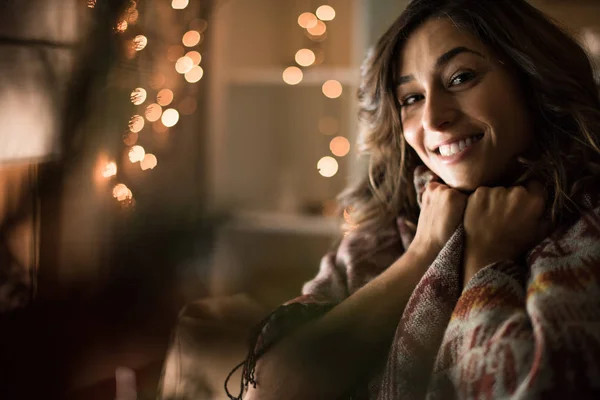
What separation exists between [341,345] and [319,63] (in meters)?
1.53

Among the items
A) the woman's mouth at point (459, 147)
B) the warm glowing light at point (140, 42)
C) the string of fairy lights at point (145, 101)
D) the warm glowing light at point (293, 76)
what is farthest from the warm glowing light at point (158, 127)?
the warm glowing light at point (293, 76)

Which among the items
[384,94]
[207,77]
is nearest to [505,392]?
[384,94]

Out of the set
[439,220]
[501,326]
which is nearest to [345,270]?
[439,220]

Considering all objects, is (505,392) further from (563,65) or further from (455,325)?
(563,65)

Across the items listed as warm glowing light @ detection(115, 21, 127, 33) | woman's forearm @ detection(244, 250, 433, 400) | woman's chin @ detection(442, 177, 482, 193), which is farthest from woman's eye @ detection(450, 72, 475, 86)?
warm glowing light @ detection(115, 21, 127, 33)

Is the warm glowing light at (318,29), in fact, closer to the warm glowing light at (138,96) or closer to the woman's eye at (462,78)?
the woman's eye at (462,78)

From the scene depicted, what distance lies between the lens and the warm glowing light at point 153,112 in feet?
2.10

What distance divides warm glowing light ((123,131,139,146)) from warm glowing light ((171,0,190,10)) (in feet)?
0.61

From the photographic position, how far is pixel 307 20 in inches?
81.0

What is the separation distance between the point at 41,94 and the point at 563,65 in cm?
68

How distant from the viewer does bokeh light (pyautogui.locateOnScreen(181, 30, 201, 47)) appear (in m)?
0.75

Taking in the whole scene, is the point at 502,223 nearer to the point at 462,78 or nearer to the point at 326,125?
the point at 462,78

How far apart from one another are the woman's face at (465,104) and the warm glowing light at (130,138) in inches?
15.7

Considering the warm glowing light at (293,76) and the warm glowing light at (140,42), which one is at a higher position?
the warm glowing light at (293,76)
